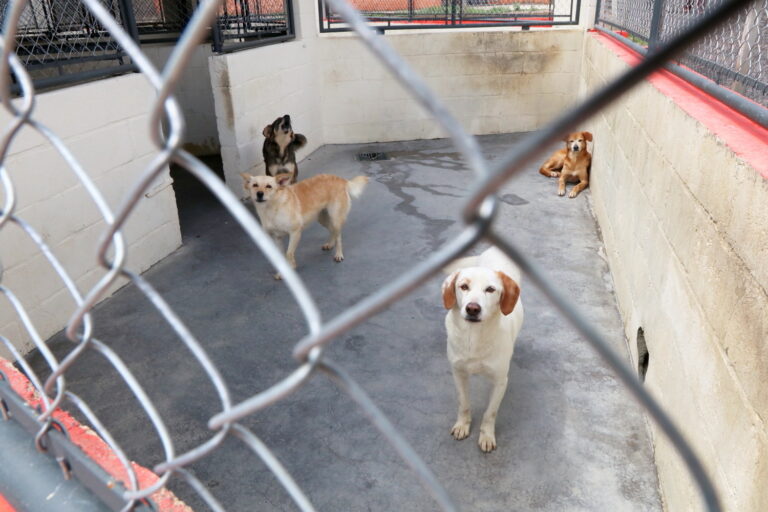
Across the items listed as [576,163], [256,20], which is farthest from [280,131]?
[576,163]

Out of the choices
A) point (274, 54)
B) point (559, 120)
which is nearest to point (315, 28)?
point (274, 54)

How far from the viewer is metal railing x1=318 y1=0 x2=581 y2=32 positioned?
Result: 820cm

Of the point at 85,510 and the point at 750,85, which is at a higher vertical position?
the point at 750,85

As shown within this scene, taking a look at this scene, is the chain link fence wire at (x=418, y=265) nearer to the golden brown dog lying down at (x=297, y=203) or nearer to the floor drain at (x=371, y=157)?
the golden brown dog lying down at (x=297, y=203)

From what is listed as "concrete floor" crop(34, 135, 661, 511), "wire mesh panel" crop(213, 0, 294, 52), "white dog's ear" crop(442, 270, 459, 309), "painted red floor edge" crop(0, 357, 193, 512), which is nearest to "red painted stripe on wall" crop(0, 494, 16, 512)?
"painted red floor edge" crop(0, 357, 193, 512)

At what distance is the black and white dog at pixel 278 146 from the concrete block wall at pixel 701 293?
359 cm

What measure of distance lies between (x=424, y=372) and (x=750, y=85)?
211 cm

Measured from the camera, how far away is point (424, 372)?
10.7 ft

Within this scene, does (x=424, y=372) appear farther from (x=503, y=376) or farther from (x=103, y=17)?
(x=103, y=17)

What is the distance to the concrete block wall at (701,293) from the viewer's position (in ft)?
5.13

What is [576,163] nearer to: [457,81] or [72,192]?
[457,81]

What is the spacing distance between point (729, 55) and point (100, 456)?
110 inches

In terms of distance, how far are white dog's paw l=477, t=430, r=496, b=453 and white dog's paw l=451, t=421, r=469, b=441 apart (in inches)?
3.6

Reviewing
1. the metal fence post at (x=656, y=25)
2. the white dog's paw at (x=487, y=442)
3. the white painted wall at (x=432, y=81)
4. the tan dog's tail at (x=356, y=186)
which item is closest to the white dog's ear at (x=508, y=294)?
the white dog's paw at (x=487, y=442)
